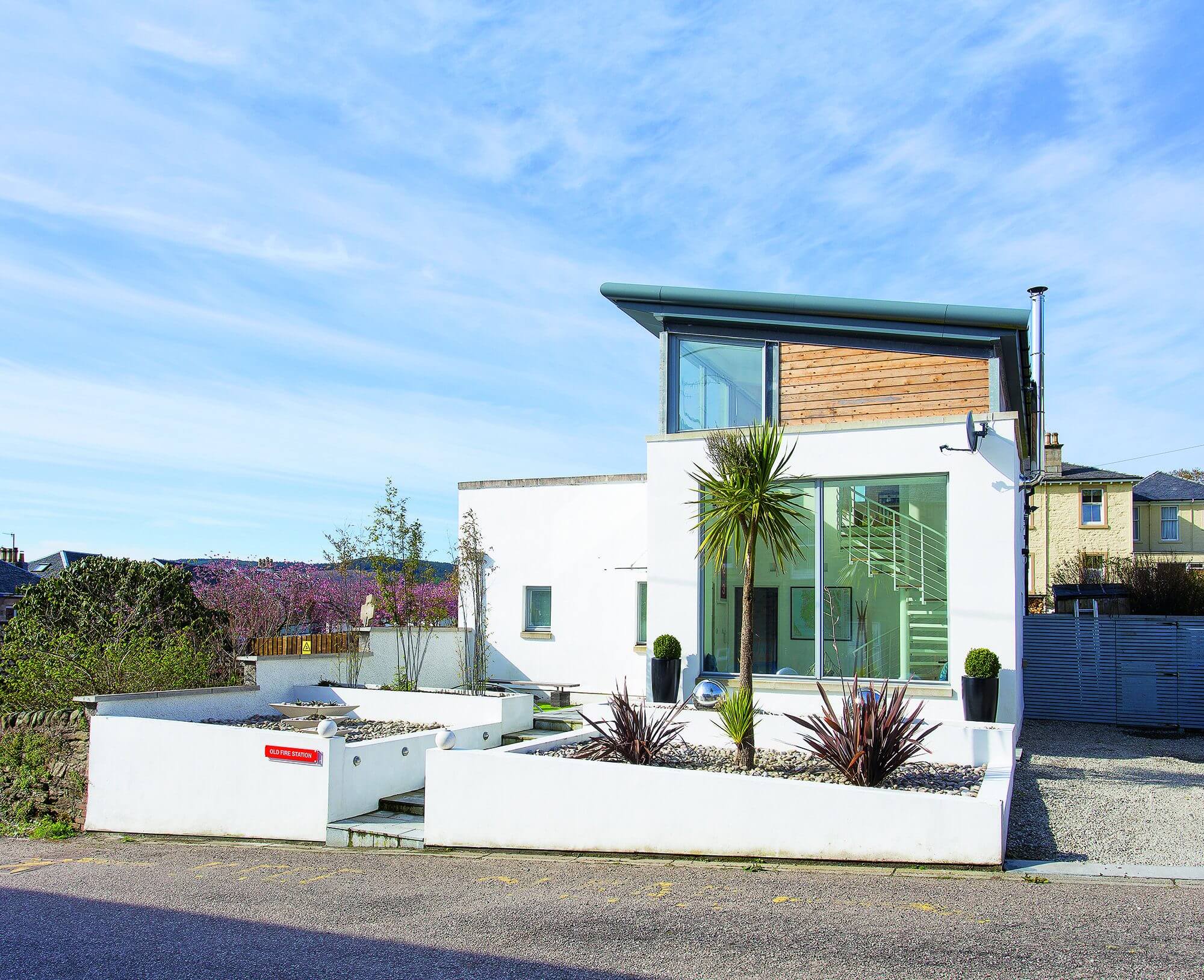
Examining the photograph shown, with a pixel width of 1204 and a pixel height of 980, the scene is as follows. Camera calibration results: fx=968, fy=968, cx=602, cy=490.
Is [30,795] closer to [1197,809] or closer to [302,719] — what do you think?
[302,719]

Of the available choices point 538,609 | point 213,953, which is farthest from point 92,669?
point 213,953

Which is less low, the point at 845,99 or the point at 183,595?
the point at 845,99

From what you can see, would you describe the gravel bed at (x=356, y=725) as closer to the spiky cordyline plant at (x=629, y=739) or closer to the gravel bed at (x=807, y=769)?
the gravel bed at (x=807, y=769)

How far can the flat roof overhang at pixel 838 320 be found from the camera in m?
11.7

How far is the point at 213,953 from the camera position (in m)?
5.69

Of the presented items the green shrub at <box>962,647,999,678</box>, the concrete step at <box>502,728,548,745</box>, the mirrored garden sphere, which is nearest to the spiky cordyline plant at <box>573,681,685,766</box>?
the mirrored garden sphere

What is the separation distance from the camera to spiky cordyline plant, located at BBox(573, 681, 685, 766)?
8.98m

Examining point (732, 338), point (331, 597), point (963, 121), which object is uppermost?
point (963, 121)

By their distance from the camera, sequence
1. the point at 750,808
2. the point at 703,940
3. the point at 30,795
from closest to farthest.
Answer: the point at 703,940 < the point at 750,808 < the point at 30,795

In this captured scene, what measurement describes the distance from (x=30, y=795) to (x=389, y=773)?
208 inches

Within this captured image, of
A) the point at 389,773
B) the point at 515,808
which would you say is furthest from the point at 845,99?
the point at 389,773

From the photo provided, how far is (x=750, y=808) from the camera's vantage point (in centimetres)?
748

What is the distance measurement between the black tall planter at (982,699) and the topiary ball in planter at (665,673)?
3.51 meters

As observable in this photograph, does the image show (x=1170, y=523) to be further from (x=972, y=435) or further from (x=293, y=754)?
(x=293, y=754)
